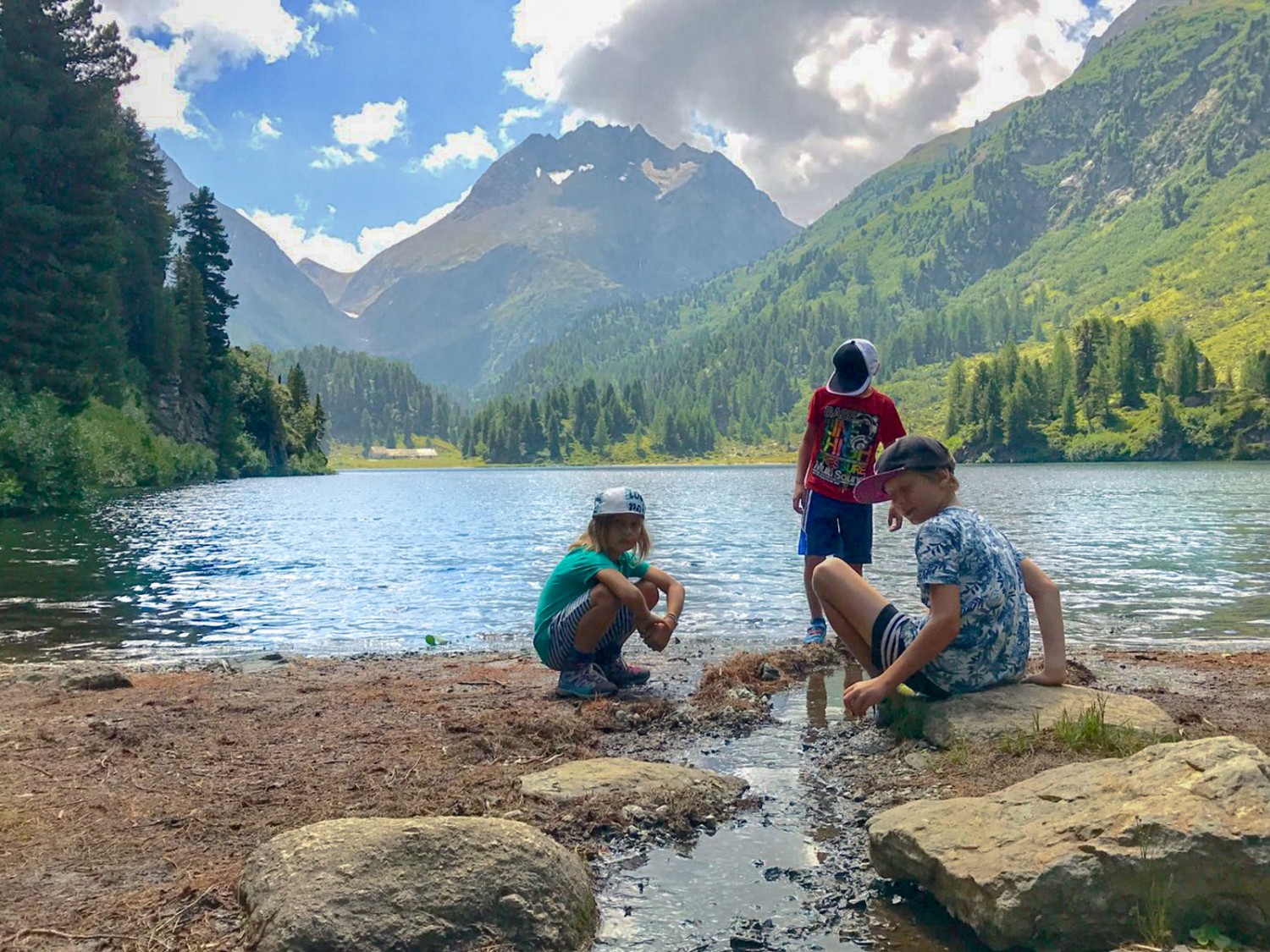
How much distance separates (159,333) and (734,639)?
82.2m

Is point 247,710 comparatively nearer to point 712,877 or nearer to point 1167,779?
point 712,877

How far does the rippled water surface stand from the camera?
638 inches

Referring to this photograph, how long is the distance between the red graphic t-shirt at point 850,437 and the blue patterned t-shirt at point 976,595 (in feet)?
12.5

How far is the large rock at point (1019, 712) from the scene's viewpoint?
691 cm

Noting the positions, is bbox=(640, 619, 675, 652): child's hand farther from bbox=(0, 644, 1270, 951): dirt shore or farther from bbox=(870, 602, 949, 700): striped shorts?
bbox=(870, 602, 949, 700): striped shorts

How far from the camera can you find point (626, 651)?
46.7 feet

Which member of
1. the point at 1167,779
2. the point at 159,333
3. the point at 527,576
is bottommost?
the point at 527,576

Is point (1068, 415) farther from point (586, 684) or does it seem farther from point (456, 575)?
point (586, 684)

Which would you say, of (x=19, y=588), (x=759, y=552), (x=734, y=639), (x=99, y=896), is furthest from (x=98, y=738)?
(x=759, y=552)

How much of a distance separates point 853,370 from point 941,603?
5.26 m

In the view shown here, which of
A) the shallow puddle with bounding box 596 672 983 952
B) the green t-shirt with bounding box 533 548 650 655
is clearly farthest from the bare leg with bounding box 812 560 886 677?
the green t-shirt with bounding box 533 548 650 655

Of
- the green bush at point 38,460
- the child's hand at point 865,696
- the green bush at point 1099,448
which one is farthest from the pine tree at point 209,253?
the green bush at point 1099,448

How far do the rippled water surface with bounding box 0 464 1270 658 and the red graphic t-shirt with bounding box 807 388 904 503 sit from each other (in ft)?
13.3

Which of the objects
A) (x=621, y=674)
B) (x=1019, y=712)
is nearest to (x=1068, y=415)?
(x=621, y=674)
